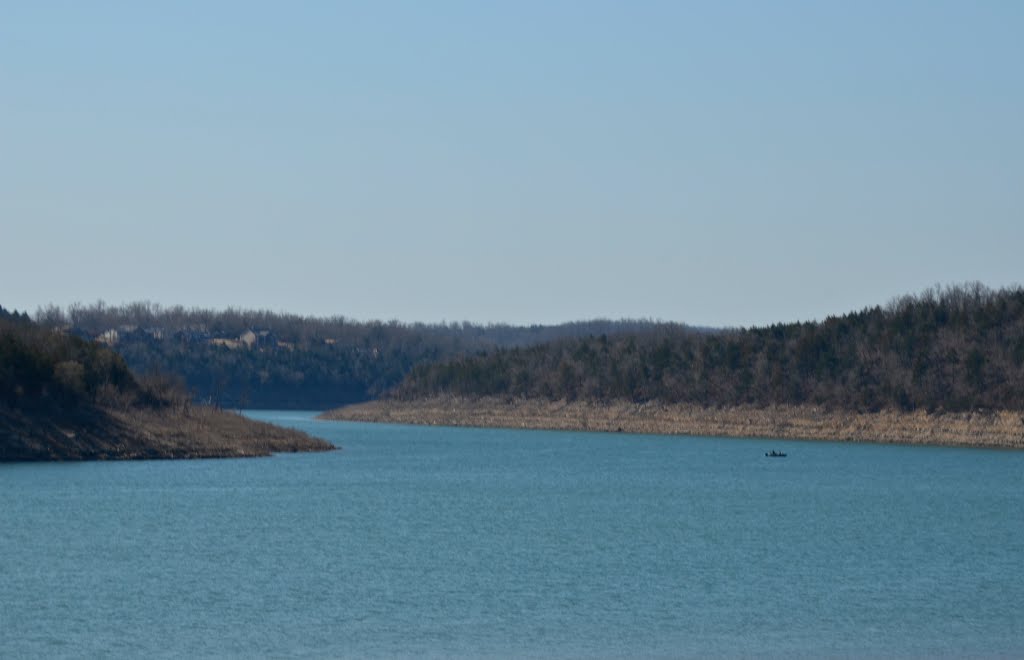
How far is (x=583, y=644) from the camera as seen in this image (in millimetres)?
29219

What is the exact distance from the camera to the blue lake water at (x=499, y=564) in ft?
98.2

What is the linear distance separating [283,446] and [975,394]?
53.6 meters

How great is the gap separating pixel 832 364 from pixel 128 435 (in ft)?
234

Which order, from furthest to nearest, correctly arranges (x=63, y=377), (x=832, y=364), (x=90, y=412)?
1. (x=832, y=364)
2. (x=90, y=412)
3. (x=63, y=377)

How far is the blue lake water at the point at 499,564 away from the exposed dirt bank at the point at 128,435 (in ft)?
6.90

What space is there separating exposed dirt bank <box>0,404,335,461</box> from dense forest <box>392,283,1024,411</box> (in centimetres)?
5395

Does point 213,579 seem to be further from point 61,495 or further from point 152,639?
point 61,495

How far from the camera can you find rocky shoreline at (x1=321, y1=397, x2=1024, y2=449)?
11338 centimetres

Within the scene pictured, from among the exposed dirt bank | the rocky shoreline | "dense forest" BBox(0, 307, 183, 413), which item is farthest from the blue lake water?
the rocky shoreline

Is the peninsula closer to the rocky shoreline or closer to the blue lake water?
the blue lake water

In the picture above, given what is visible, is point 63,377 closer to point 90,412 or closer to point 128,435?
point 90,412

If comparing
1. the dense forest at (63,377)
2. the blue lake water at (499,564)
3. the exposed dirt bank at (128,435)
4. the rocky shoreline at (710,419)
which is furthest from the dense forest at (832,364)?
the dense forest at (63,377)

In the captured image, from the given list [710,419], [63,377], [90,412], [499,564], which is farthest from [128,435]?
[710,419]

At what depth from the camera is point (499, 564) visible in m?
41.0
